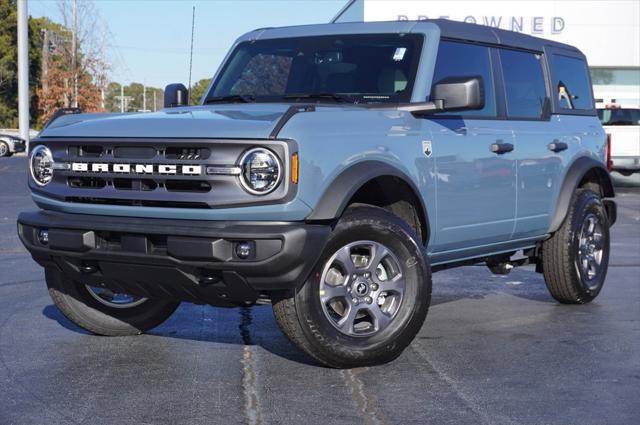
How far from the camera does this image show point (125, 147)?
575 cm

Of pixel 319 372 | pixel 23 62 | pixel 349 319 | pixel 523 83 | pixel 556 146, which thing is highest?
pixel 23 62

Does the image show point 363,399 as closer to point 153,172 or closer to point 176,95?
point 153,172

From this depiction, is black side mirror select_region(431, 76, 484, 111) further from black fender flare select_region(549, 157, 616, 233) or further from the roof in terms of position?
black fender flare select_region(549, 157, 616, 233)

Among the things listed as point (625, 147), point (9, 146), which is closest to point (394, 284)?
point (625, 147)

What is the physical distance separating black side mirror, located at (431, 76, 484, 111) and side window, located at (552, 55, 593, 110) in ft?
7.05

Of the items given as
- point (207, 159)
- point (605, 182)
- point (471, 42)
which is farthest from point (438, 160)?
point (605, 182)

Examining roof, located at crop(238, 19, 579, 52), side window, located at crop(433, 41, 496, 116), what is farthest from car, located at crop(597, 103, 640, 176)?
side window, located at crop(433, 41, 496, 116)

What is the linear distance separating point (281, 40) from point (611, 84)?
1680 inches

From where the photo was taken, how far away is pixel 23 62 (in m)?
45.4

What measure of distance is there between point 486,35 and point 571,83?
1458 millimetres

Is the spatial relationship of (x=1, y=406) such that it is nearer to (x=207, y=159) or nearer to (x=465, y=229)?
(x=207, y=159)

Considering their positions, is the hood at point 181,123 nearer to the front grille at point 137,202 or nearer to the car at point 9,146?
the front grille at point 137,202

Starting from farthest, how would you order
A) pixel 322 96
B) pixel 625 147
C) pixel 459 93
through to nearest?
pixel 625 147
pixel 322 96
pixel 459 93

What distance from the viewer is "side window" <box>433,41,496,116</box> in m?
6.96
